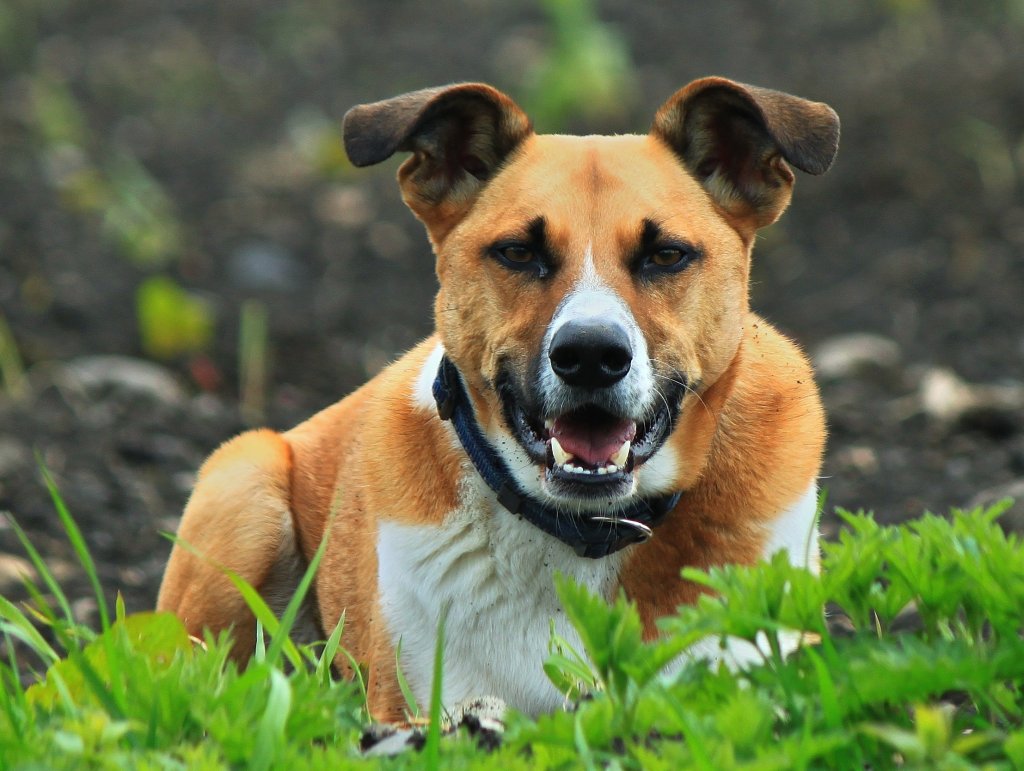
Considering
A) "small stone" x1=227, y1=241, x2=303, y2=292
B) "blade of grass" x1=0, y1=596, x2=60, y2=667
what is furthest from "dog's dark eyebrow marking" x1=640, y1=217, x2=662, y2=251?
"small stone" x1=227, y1=241, x2=303, y2=292

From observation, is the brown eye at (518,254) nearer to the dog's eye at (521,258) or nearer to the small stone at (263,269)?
the dog's eye at (521,258)

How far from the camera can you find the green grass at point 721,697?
2.40 metres

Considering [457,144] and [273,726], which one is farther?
[457,144]

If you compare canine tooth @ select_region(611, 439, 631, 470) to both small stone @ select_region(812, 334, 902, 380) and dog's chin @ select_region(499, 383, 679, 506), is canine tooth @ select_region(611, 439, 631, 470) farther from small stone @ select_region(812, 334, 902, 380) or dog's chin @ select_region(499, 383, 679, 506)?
small stone @ select_region(812, 334, 902, 380)

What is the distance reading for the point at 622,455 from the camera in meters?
3.61

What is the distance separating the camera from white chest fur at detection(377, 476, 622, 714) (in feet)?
12.0

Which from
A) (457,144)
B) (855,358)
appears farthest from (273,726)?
(855,358)

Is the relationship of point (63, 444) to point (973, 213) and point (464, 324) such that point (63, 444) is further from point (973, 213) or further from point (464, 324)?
point (973, 213)

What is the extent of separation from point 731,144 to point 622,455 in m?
1.02

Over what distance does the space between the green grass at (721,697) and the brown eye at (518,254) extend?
1.27 meters

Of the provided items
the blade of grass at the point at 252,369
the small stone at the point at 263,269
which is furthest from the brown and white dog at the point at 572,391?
the small stone at the point at 263,269

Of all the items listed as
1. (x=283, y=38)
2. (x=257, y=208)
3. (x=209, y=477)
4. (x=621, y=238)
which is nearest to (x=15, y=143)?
(x=257, y=208)

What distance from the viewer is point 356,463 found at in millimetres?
4305

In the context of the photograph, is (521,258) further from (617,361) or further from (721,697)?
(721,697)
